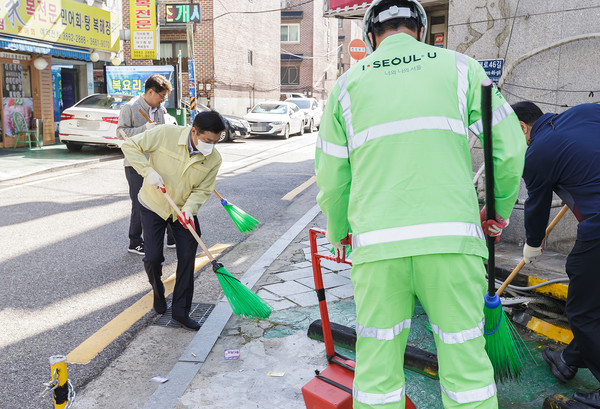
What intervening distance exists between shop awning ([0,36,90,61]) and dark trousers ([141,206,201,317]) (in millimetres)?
11817

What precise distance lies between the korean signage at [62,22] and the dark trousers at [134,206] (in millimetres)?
10331

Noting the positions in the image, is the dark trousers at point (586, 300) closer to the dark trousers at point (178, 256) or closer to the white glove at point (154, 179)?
the dark trousers at point (178, 256)

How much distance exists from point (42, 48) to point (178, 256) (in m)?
13.4

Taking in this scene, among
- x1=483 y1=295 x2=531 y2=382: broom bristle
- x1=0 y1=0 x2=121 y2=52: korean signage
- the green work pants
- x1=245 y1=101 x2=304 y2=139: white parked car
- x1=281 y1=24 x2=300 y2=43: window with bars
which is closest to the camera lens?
the green work pants

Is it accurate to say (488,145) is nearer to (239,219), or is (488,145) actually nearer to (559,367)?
(559,367)

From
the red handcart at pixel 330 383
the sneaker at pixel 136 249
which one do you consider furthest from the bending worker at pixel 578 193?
the sneaker at pixel 136 249

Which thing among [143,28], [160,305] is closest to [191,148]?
[160,305]

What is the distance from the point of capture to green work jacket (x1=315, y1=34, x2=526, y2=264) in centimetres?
210

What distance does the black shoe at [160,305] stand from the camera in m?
4.45

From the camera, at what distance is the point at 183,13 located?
22.5m

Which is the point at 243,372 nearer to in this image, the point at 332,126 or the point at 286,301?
the point at 286,301

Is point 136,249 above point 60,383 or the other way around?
the other way around

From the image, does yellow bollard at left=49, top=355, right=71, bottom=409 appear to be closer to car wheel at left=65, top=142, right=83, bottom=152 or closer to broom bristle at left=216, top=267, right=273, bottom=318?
broom bristle at left=216, top=267, right=273, bottom=318

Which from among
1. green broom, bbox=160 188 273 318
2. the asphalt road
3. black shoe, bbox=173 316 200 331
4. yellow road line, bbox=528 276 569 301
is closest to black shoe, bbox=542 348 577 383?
yellow road line, bbox=528 276 569 301
